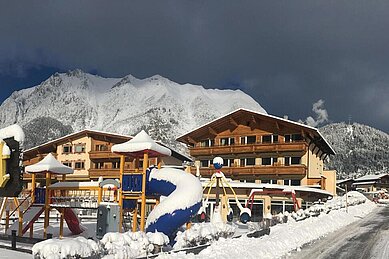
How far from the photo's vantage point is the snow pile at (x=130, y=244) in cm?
1222

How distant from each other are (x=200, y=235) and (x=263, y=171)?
2890cm

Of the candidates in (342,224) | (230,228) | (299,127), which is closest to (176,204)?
(230,228)

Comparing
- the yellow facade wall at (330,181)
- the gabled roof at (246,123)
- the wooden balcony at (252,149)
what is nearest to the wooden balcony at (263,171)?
the wooden balcony at (252,149)

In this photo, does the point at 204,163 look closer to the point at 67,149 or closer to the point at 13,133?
the point at 67,149

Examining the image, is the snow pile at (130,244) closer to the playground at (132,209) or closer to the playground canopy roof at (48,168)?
the playground at (132,209)

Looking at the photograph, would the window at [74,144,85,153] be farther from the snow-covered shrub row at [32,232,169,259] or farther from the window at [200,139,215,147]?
the snow-covered shrub row at [32,232,169,259]

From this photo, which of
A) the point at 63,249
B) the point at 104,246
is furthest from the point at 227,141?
the point at 63,249

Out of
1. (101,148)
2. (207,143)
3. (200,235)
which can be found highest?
(207,143)

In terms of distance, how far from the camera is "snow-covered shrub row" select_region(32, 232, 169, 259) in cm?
1070

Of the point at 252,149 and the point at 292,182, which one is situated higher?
the point at 252,149

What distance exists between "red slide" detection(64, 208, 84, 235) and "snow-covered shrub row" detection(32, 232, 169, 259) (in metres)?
14.7

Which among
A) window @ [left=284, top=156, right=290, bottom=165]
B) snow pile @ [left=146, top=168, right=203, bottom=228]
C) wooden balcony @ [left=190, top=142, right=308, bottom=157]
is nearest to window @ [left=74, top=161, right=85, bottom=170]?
wooden balcony @ [left=190, top=142, right=308, bottom=157]

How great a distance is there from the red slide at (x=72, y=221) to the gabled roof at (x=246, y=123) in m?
23.3

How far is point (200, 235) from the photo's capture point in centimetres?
1625
